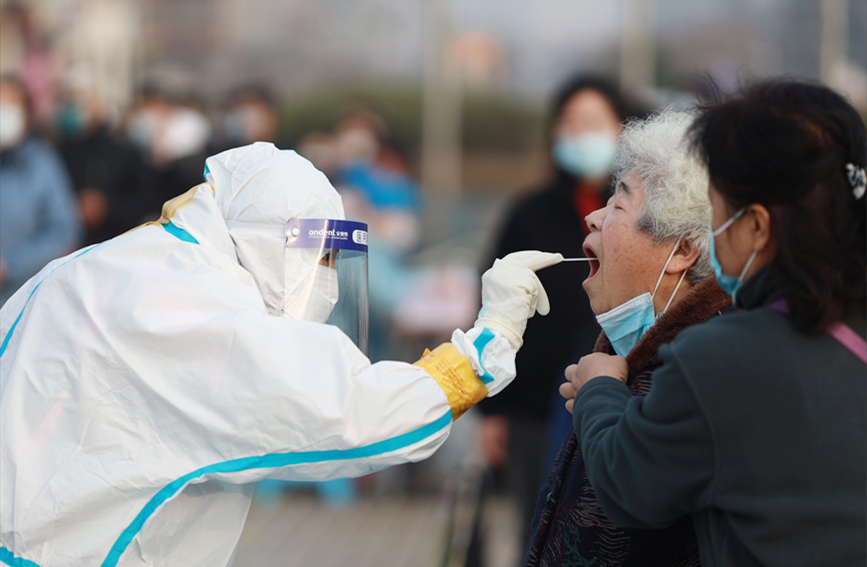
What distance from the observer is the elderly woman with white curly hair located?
6.59 feet

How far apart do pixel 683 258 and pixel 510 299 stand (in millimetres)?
420

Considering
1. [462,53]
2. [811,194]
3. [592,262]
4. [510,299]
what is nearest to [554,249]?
[592,262]

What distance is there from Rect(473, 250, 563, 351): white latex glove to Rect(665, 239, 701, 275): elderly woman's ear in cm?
33

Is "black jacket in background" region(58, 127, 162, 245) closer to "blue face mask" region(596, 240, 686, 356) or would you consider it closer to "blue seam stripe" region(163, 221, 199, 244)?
"blue seam stripe" region(163, 221, 199, 244)

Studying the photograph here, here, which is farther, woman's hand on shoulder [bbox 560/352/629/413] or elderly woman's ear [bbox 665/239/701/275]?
elderly woman's ear [bbox 665/239/701/275]

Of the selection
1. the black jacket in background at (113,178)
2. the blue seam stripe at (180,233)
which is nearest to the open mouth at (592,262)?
the blue seam stripe at (180,233)

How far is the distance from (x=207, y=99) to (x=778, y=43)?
536 cm

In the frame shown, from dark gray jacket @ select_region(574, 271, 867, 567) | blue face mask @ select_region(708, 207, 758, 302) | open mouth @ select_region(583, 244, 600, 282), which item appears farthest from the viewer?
open mouth @ select_region(583, 244, 600, 282)

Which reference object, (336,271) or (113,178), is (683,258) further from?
(113,178)

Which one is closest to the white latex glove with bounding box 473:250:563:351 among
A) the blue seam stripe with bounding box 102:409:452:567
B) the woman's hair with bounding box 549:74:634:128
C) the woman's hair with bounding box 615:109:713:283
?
the woman's hair with bounding box 615:109:713:283

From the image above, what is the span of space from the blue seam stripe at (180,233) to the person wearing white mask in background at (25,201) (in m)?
3.87

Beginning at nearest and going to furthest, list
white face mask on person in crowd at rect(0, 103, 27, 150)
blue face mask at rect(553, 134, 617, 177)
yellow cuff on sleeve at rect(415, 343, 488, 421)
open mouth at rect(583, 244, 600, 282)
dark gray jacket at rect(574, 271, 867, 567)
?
dark gray jacket at rect(574, 271, 867, 567) < yellow cuff on sleeve at rect(415, 343, 488, 421) < open mouth at rect(583, 244, 600, 282) < blue face mask at rect(553, 134, 617, 177) < white face mask on person in crowd at rect(0, 103, 27, 150)

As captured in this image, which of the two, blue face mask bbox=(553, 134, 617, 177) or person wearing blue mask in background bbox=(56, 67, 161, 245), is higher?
blue face mask bbox=(553, 134, 617, 177)

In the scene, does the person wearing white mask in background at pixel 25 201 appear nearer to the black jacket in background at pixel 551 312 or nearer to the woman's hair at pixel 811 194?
the black jacket in background at pixel 551 312
